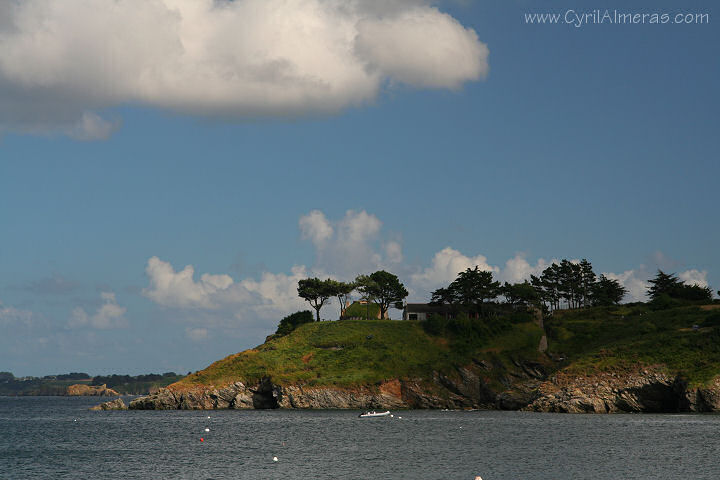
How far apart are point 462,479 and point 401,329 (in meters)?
131

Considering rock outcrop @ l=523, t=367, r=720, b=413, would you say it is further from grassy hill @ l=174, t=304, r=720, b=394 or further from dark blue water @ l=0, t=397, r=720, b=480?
dark blue water @ l=0, t=397, r=720, b=480

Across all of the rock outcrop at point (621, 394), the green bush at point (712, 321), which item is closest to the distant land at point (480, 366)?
the rock outcrop at point (621, 394)

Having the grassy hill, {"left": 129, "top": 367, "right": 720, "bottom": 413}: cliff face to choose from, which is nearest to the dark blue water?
{"left": 129, "top": 367, "right": 720, "bottom": 413}: cliff face

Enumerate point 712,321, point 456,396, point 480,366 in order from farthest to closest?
point 480,366, point 456,396, point 712,321

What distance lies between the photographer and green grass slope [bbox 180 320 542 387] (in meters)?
173

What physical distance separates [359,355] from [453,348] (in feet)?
79.5

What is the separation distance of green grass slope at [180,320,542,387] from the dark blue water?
3728 centimetres

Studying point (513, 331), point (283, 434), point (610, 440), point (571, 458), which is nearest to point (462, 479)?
point (571, 458)

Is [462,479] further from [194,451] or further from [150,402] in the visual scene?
[150,402]

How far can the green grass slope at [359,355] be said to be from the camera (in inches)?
6821

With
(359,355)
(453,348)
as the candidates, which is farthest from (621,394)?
(359,355)

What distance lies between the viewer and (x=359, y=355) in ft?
595

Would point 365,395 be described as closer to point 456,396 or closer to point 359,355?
point 359,355

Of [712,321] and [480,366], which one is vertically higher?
[712,321]
